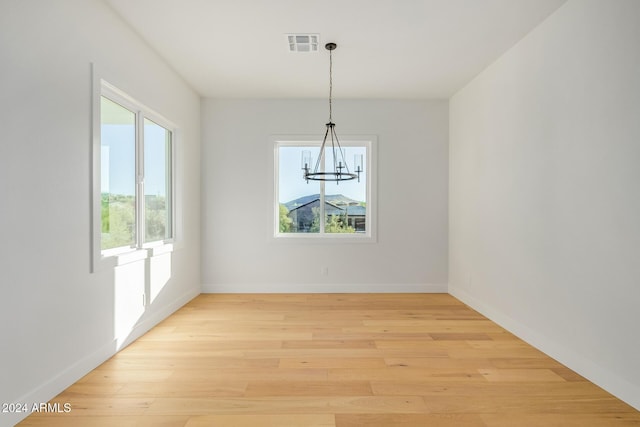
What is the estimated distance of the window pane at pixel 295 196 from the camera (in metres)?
5.08

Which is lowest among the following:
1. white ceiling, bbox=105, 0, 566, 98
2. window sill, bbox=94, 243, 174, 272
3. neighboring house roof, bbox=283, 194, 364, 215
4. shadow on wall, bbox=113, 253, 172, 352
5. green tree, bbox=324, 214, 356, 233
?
shadow on wall, bbox=113, 253, 172, 352

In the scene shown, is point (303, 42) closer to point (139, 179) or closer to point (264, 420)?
point (139, 179)

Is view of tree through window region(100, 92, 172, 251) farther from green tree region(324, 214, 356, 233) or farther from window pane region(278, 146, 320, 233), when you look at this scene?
green tree region(324, 214, 356, 233)

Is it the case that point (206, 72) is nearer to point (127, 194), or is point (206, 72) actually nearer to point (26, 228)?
point (127, 194)

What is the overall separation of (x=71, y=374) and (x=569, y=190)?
12.1 feet

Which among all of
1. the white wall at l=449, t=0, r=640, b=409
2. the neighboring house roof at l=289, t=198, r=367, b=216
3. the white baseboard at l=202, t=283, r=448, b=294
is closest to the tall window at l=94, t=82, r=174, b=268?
the white baseboard at l=202, t=283, r=448, b=294

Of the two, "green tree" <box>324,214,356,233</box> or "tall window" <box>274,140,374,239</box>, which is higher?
"tall window" <box>274,140,374,239</box>

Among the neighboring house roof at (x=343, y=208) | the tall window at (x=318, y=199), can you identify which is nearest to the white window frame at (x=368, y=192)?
the tall window at (x=318, y=199)

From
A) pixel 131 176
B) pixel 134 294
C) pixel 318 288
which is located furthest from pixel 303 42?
pixel 318 288

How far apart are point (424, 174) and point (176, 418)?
4.15 meters

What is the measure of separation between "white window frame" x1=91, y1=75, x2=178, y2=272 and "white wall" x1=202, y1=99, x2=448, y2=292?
78cm

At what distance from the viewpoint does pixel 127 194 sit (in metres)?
3.14

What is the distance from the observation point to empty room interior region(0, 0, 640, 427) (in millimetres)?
2033

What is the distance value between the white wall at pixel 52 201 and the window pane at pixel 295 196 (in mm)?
2368
